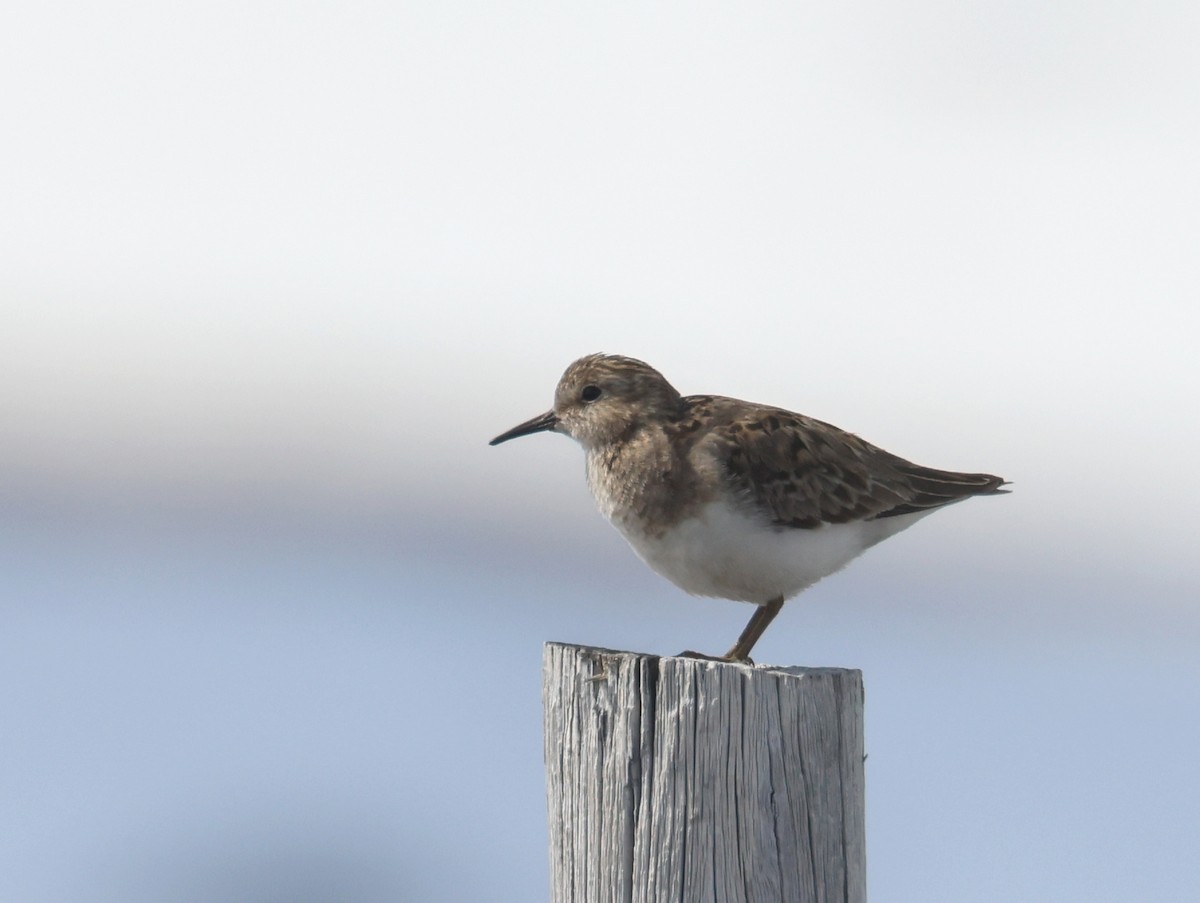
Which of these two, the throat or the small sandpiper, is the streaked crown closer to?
the small sandpiper

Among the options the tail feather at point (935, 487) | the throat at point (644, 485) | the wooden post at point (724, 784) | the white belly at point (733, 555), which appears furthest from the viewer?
the tail feather at point (935, 487)

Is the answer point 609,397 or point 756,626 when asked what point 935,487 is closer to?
point 756,626

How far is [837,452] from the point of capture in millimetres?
8422

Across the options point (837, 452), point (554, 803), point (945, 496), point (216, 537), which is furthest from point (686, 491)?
point (216, 537)

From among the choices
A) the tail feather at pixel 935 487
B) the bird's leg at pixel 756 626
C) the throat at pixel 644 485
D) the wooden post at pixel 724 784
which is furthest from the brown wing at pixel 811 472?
the wooden post at pixel 724 784

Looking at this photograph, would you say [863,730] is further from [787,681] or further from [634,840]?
[634,840]

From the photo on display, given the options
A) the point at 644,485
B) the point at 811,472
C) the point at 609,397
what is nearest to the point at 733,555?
the point at 644,485

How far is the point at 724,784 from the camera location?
5031mm

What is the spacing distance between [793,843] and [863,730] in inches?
17.4

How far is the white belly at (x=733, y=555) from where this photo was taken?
777cm

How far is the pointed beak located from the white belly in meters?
0.88

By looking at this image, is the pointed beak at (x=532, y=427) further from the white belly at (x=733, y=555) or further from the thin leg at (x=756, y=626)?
the thin leg at (x=756, y=626)

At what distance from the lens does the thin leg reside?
321 inches

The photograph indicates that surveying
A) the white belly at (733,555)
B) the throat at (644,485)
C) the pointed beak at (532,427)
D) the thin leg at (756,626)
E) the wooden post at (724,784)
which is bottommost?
the wooden post at (724,784)
